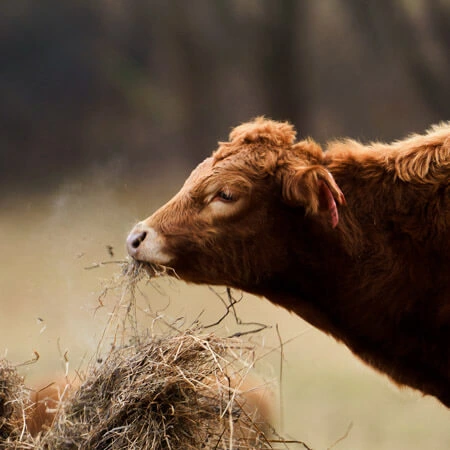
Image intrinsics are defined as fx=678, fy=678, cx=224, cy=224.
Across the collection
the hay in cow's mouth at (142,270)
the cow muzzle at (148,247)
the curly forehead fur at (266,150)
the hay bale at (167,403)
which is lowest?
the hay bale at (167,403)

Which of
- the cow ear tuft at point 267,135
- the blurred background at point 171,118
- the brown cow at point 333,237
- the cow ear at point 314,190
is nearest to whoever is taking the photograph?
the cow ear at point 314,190

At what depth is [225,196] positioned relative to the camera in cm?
249

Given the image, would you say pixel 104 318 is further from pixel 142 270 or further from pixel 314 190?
pixel 314 190

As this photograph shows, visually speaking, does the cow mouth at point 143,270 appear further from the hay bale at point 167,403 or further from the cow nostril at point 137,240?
the hay bale at point 167,403

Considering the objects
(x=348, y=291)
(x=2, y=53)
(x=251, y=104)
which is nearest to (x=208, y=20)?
(x=251, y=104)

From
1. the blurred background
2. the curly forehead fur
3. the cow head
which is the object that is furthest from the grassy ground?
the curly forehead fur

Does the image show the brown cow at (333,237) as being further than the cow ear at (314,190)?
Yes

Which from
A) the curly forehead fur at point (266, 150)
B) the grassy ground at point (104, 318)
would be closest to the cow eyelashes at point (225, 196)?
the curly forehead fur at point (266, 150)

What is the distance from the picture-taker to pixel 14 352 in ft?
10.8

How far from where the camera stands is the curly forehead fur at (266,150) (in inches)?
99.3

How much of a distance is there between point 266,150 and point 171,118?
1622 millimetres

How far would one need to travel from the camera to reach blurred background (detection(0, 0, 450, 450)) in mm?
3576

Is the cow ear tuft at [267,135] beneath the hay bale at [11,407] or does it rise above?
above

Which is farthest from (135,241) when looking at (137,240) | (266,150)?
(266,150)
